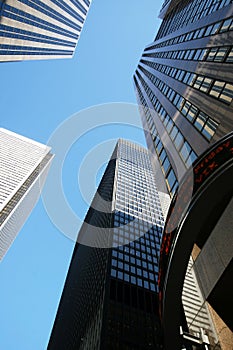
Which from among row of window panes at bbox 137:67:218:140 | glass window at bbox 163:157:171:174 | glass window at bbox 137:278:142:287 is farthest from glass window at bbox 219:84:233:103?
glass window at bbox 137:278:142:287

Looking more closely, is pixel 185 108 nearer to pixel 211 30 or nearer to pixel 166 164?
pixel 166 164

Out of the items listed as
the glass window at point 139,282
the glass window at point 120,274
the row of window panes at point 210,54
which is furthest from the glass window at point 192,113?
the glass window at point 139,282

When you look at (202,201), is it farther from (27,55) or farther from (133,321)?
(27,55)

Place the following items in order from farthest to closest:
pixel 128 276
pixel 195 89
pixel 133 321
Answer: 1. pixel 128 276
2. pixel 133 321
3. pixel 195 89

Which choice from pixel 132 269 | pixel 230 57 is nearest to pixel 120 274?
pixel 132 269

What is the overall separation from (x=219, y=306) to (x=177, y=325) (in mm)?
3021

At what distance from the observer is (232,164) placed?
12734 mm

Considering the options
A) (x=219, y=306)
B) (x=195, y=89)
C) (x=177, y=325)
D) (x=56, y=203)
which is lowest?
(x=56, y=203)

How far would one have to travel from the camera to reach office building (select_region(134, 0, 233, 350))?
12.8 m

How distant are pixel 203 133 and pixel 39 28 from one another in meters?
80.0

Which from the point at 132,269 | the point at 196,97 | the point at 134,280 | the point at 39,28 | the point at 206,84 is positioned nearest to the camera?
the point at 206,84

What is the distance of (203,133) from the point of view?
19.7 metres

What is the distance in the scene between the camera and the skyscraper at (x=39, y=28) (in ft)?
200

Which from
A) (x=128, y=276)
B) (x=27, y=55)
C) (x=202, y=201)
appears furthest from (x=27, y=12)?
(x=202, y=201)
